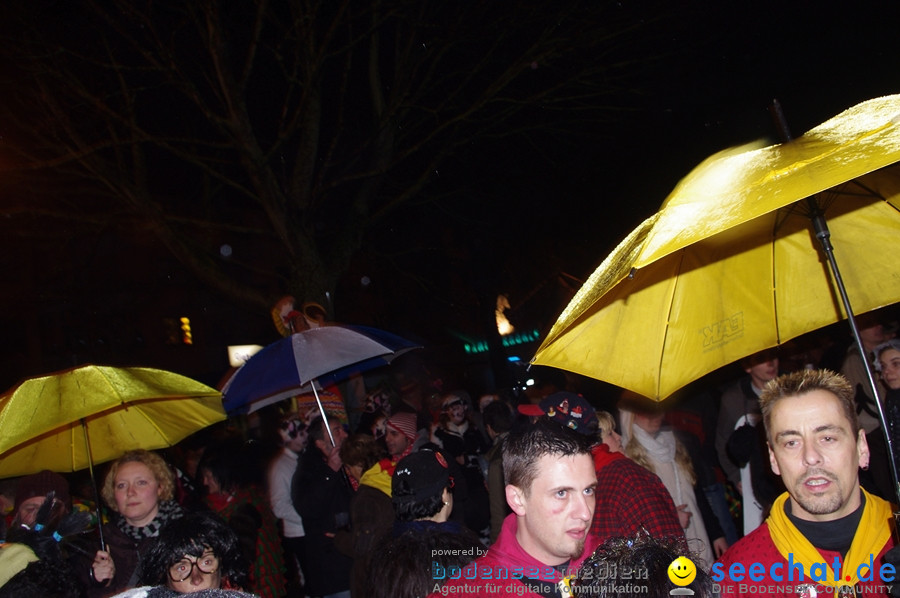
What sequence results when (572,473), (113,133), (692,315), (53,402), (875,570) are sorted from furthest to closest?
(113,133) < (53,402) < (692,315) < (572,473) < (875,570)

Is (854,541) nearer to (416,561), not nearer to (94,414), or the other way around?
(416,561)

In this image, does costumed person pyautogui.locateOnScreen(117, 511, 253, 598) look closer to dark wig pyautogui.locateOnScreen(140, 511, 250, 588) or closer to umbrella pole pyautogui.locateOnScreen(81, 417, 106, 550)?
dark wig pyautogui.locateOnScreen(140, 511, 250, 588)

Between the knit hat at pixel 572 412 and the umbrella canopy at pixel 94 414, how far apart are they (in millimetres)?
2433

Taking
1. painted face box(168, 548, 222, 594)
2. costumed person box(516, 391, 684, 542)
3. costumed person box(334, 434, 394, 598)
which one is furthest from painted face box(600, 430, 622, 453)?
painted face box(168, 548, 222, 594)

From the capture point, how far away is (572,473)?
8.48ft

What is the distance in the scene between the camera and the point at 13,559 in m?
3.44

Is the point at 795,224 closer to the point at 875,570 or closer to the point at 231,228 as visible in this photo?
the point at 875,570

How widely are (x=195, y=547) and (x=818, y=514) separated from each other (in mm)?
2820

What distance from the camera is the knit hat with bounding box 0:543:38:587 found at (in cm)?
337

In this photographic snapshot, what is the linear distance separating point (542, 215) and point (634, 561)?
54.0ft

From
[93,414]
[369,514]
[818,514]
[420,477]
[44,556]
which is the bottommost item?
[818,514]

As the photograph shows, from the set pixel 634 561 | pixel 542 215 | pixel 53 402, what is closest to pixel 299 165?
pixel 53 402

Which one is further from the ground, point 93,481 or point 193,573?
point 93,481

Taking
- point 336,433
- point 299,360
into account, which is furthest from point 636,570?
point 336,433
